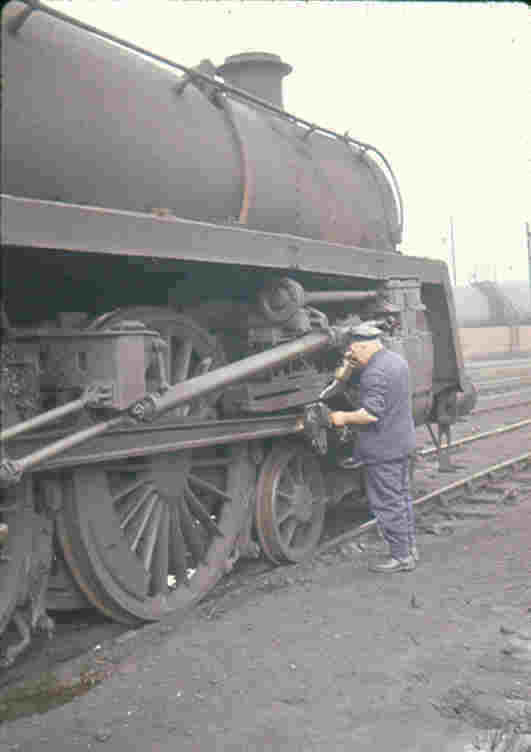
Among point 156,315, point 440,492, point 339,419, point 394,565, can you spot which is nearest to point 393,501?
point 394,565

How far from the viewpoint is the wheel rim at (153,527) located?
13.1ft

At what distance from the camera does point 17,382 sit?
145 inches

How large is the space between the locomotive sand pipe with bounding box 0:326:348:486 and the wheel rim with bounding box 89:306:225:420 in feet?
0.67

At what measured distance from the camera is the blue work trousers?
5309 mm

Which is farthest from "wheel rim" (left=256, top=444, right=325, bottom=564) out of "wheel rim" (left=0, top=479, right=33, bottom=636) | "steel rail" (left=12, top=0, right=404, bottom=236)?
"steel rail" (left=12, top=0, right=404, bottom=236)

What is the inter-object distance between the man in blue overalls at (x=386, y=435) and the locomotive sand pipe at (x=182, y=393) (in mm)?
273

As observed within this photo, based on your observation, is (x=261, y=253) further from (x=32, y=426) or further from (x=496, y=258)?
(x=496, y=258)

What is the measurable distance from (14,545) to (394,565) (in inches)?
104

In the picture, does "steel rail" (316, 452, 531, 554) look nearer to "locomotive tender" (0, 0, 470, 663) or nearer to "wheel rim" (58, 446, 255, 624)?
"locomotive tender" (0, 0, 470, 663)

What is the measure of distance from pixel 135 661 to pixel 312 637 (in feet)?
3.03

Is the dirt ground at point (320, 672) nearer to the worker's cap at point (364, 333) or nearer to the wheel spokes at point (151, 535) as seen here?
the wheel spokes at point (151, 535)

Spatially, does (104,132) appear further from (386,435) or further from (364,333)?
(386,435)

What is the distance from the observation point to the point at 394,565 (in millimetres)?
5273

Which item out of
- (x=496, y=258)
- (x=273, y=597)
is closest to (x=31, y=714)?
(x=273, y=597)
